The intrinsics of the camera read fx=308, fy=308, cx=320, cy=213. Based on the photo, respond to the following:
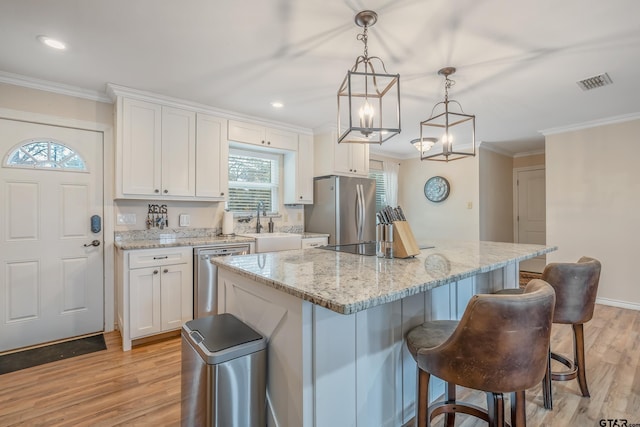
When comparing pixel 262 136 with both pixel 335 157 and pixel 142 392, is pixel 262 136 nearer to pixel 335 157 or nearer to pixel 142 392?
pixel 335 157

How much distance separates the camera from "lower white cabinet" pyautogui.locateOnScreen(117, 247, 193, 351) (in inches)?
105

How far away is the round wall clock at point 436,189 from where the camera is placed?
5.70 metres

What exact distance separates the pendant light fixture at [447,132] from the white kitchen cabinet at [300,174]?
5.05 ft

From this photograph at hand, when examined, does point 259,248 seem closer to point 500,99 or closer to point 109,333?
point 109,333

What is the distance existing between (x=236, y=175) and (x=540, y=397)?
3576 millimetres

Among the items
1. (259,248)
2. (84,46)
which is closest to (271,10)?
(84,46)

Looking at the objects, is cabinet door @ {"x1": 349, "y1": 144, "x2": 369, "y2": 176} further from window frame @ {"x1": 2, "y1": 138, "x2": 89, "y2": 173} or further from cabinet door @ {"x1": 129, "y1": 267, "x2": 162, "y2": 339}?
window frame @ {"x1": 2, "y1": 138, "x2": 89, "y2": 173}

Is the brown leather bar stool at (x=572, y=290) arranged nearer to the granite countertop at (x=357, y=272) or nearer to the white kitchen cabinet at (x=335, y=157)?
the granite countertop at (x=357, y=272)

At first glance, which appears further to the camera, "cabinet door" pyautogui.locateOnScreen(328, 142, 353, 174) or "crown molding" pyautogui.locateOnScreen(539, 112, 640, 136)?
"cabinet door" pyautogui.locateOnScreen(328, 142, 353, 174)

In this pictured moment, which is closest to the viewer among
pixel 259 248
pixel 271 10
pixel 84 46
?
pixel 271 10

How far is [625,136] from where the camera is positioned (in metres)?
3.79

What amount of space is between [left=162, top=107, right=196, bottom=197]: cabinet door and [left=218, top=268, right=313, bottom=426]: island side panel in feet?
6.89

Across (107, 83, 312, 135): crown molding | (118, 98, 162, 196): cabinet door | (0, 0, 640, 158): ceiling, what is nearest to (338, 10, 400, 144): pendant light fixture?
(0, 0, 640, 158): ceiling

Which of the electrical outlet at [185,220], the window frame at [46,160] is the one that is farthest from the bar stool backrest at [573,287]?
the window frame at [46,160]
